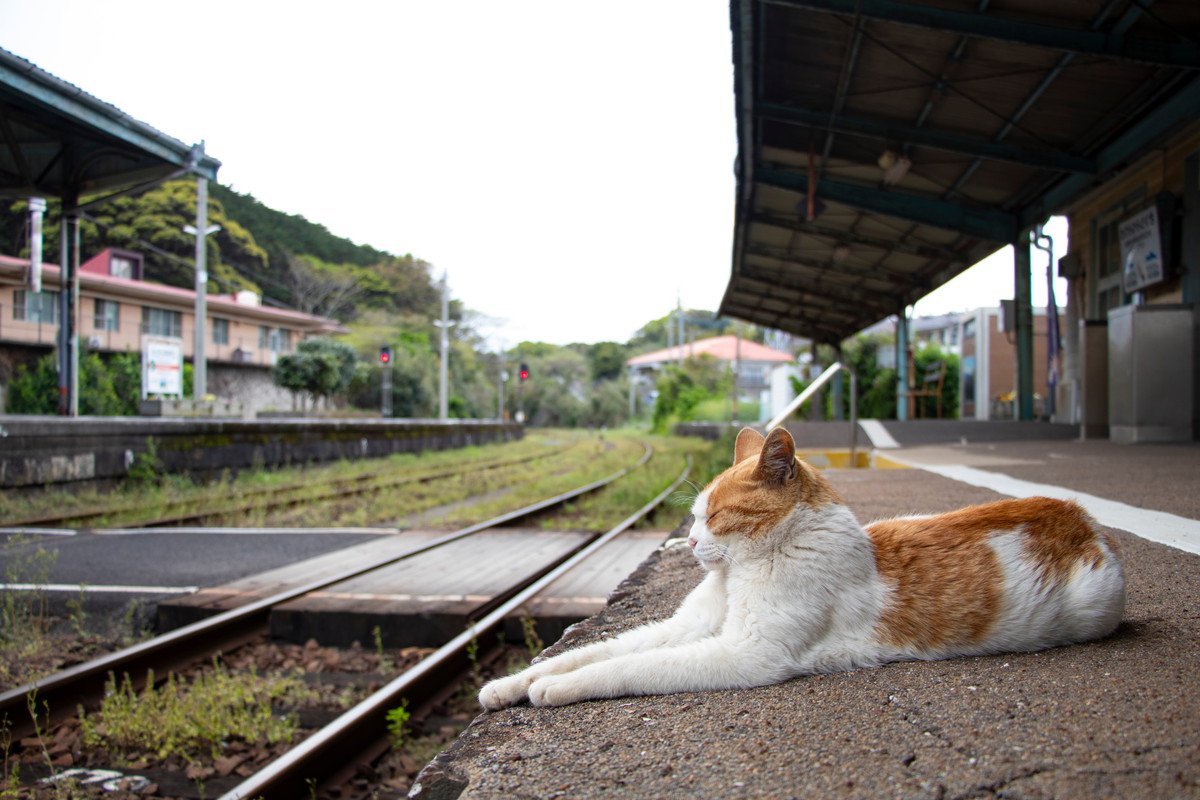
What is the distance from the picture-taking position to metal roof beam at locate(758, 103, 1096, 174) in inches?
388

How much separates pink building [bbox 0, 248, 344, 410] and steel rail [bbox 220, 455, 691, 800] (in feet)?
50.7

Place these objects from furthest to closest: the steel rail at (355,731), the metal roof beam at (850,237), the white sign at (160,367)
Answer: the white sign at (160,367) < the metal roof beam at (850,237) < the steel rail at (355,731)

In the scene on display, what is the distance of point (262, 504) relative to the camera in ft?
33.0

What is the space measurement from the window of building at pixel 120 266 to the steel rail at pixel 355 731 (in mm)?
32756

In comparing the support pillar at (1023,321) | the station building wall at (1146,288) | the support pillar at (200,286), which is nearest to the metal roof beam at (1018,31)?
the station building wall at (1146,288)

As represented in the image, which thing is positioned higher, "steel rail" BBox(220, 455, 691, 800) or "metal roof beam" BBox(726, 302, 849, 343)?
"metal roof beam" BBox(726, 302, 849, 343)

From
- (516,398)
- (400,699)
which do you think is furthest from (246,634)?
(516,398)

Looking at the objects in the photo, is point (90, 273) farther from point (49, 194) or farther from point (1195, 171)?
point (1195, 171)

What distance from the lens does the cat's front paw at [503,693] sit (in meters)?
1.96

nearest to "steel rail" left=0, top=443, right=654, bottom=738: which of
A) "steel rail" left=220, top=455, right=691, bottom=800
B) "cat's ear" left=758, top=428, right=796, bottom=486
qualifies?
"steel rail" left=220, top=455, right=691, bottom=800

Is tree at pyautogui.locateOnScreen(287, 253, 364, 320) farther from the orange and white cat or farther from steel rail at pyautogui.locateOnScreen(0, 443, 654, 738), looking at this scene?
the orange and white cat

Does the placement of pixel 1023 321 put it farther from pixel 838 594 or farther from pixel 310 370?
pixel 310 370

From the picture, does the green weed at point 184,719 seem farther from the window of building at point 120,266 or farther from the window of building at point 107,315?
the window of building at point 120,266

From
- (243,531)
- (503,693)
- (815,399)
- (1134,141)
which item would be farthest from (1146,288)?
(815,399)
